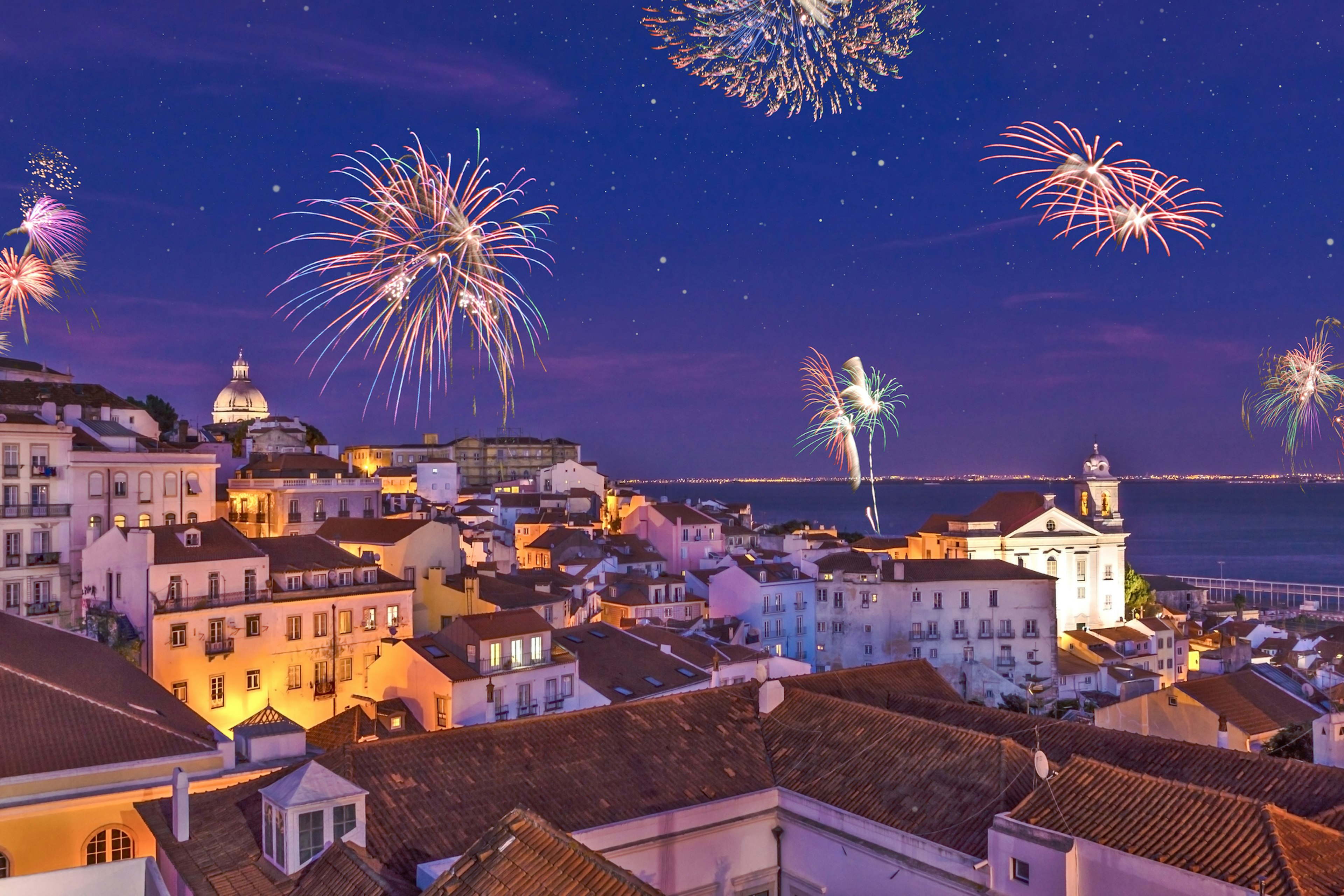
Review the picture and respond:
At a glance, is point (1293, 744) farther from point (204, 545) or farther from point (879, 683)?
point (204, 545)

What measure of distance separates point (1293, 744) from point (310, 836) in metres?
24.0

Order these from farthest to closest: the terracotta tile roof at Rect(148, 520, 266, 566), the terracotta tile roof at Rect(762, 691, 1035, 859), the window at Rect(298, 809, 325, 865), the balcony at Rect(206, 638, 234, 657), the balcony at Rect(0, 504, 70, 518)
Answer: the balcony at Rect(0, 504, 70, 518) → the terracotta tile roof at Rect(148, 520, 266, 566) → the balcony at Rect(206, 638, 234, 657) → the terracotta tile roof at Rect(762, 691, 1035, 859) → the window at Rect(298, 809, 325, 865)

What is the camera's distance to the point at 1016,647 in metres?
57.1

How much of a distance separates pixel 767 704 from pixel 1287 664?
37.6 metres

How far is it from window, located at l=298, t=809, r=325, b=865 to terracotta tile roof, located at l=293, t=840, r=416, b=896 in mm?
136

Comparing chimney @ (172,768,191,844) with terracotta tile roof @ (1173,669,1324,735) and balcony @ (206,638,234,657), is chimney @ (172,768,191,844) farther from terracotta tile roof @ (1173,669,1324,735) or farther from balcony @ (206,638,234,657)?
terracotta tile roof @ (1173,669,1324,735)

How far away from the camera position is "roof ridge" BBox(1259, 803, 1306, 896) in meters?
10.6

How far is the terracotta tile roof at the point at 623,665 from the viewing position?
113 ft

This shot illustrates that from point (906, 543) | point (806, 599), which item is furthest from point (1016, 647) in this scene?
point (906, 543)

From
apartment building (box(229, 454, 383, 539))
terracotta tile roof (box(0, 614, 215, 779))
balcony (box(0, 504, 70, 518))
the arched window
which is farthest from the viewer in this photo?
apartment building (box(229, 454, 383, 539))

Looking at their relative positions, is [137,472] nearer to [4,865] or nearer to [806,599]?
[4,865]

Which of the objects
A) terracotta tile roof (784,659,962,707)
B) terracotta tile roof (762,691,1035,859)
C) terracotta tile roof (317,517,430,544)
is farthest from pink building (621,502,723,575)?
terracotta tile roof (762,691,1035,859)

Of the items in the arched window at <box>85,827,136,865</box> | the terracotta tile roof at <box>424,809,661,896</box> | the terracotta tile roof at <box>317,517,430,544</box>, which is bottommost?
the arched window at <box>85,827,136,865</box>

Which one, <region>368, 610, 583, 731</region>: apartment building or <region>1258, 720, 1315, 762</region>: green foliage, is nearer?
<region>1258, 720, 1315, 762</region>: green foliage
